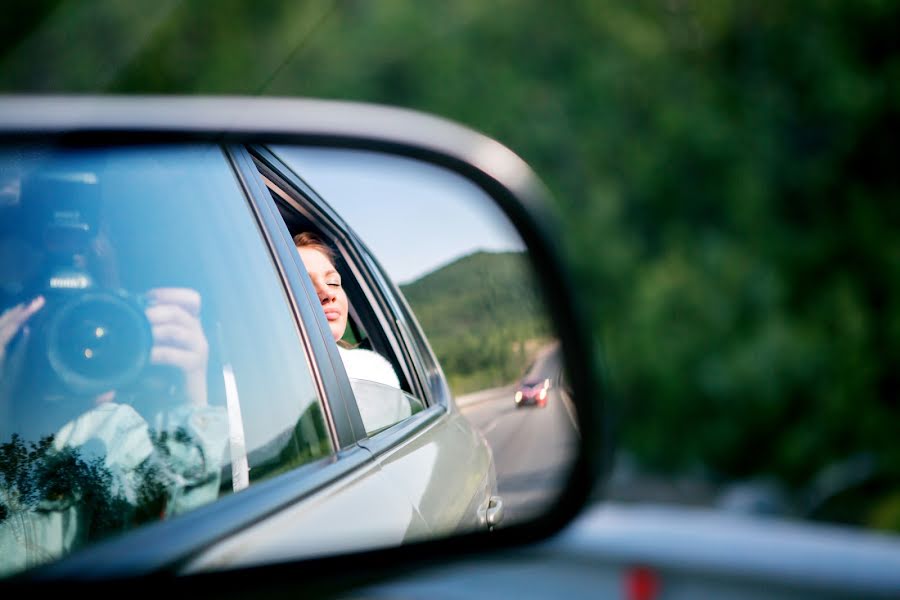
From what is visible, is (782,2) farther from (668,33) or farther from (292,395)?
(292,395)

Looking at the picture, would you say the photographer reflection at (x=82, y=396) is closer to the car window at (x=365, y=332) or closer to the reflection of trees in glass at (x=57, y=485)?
the reflection of trees in glass at (x=57, y=485)

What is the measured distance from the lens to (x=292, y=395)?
188 centimetres

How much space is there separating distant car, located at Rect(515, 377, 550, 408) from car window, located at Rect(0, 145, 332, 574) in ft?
1.49

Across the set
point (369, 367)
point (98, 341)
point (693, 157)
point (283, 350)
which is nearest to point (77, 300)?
point (98, 341)

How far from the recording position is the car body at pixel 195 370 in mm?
1415

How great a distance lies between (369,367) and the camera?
1.94 meters

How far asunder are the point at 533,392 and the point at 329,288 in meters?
0.49

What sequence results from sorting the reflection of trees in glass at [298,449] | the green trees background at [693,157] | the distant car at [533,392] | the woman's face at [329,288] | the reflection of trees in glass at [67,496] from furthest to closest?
the green trees background at [693,157] < the woman's face at [329,288] < the distant car at [533,392] < the reflection of trees in glass at [298,449] < the reflection of trees in glass at [67,496]

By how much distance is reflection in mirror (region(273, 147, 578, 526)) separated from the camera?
5.85 ft

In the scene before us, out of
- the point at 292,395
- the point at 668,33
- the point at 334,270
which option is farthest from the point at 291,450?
the point at 668,33

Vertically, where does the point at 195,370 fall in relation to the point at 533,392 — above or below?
above

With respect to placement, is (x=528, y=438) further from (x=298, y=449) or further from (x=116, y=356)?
(x=116, y=356)

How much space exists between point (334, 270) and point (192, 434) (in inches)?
19.9

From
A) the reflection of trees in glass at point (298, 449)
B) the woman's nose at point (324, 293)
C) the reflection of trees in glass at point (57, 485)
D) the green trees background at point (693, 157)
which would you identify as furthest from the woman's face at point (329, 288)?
the green trees background at point (693, 157)
